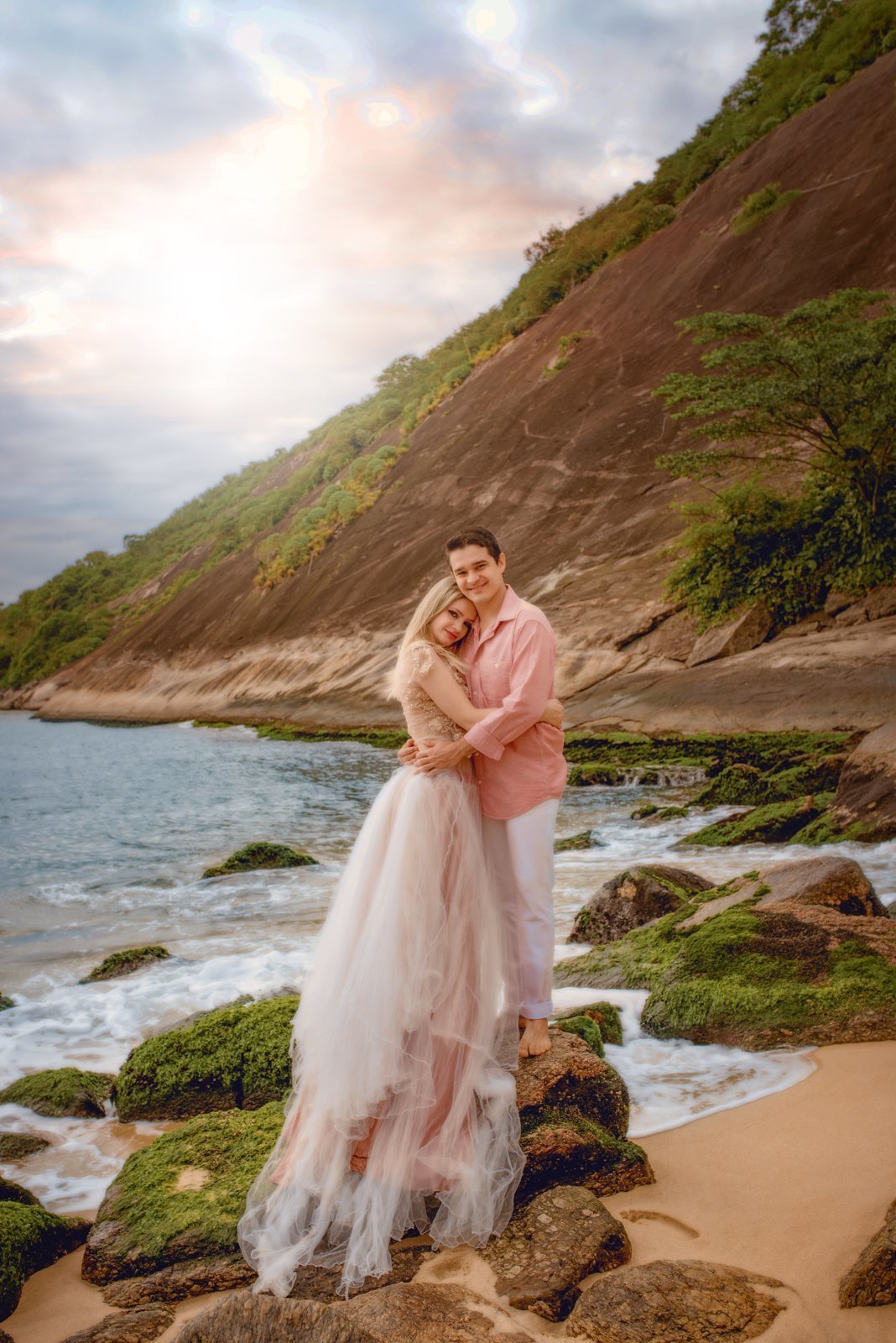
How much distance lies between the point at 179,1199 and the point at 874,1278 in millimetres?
2253

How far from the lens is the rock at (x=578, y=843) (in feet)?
37.2

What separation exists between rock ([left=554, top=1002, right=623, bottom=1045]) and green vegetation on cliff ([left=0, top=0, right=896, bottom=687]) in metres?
39.4

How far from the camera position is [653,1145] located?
11.6ft

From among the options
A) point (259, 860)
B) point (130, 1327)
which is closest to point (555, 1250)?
point (130, 1327)

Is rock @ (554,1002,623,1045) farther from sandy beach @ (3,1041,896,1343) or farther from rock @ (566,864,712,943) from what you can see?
Answer: rock @ (566,864,712,943)

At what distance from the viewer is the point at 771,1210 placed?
2.91 meters

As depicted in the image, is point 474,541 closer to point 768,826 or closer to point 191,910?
point 768,826

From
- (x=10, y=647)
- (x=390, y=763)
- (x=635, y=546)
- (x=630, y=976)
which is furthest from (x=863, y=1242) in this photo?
(x=10, y=647)

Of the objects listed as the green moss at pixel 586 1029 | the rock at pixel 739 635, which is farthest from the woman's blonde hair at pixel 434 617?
the rock at pixel 739 635

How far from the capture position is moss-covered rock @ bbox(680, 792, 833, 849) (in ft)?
32.8

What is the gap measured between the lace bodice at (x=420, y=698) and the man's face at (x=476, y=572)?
0.29m

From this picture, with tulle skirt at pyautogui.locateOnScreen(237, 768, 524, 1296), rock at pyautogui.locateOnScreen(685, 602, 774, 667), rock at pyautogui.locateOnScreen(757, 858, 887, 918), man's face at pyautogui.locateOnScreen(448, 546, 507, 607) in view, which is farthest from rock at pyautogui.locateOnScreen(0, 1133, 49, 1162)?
rock at pyautogui.locateOnScreen(685, 602, 774, 667)

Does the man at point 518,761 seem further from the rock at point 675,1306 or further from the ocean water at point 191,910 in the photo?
the rock at point 675,1306

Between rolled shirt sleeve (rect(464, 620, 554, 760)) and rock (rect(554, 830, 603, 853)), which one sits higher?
rolled shirt sleeve (rect(464, 620, 554, 760))
